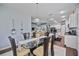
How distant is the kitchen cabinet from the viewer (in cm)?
195

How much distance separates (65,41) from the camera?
1.98m

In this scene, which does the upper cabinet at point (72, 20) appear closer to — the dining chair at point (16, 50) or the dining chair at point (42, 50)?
the dining chair at point (42, 50)

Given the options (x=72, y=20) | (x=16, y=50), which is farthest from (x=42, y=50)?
(x=72, y=20)

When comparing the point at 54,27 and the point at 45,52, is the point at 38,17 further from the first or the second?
the point at 45,52

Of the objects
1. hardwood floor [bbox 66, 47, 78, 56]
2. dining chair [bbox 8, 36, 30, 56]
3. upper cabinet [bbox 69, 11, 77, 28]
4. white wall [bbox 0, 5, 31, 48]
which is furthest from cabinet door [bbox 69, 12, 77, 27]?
dining chair [bbox 8, 36, 30, 56]

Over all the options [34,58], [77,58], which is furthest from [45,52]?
[77,58]

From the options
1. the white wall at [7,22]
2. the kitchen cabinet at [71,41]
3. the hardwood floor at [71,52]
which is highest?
the white wall at [7,22]

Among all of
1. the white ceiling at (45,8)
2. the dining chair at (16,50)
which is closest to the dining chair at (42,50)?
the dining chair at (16,50)

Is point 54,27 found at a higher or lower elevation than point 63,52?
higher

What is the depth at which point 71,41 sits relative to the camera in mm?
1959

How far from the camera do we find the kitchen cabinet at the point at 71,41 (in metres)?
1.95

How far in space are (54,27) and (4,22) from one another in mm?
915

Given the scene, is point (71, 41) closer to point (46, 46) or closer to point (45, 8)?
point (46, 46)

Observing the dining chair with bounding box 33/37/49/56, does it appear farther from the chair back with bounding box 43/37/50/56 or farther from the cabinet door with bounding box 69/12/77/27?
the cabinet door with bounding box 69/12/77/27
